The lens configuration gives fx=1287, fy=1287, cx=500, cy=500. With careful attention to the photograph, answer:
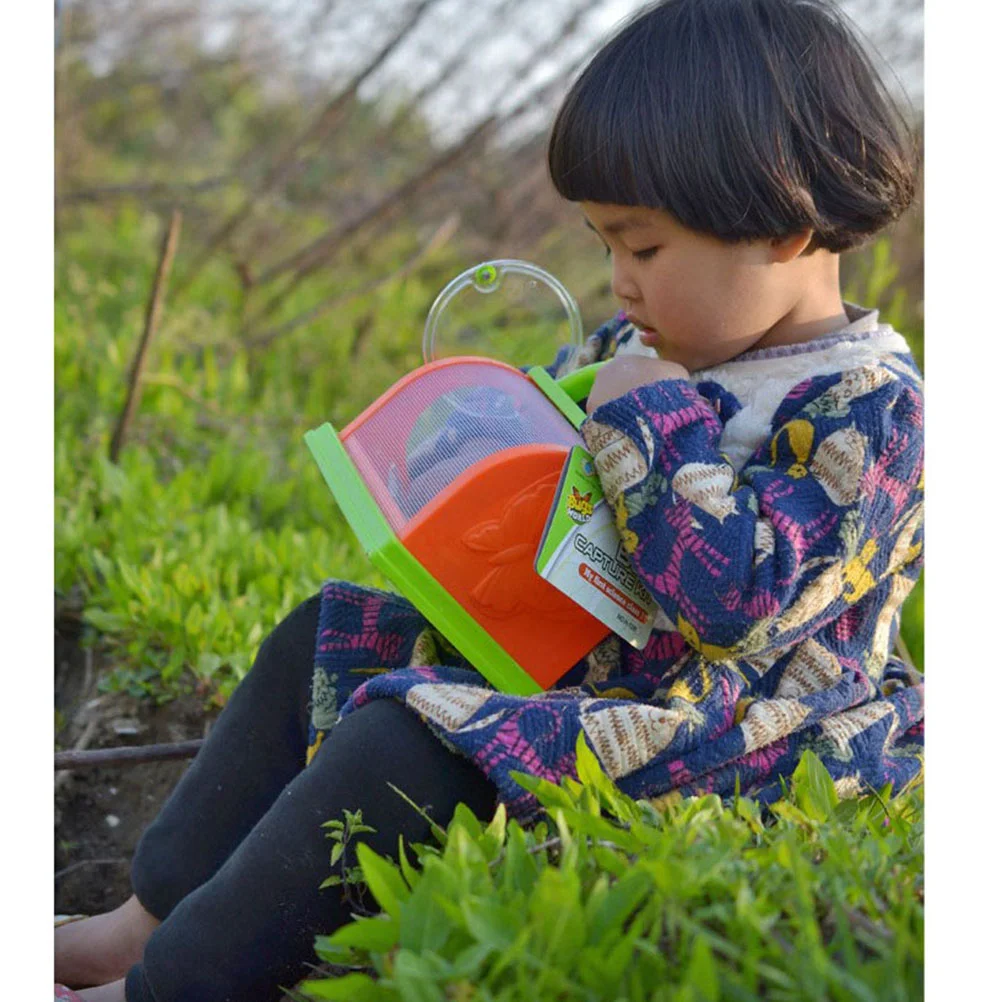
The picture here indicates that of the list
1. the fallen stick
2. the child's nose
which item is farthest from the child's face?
the fallen stick

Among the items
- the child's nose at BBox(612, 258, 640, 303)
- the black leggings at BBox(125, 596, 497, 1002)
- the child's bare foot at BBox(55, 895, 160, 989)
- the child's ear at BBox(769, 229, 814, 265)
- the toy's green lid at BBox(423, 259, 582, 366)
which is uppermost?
the child's nose at BBox(612, 258, 640, 303)

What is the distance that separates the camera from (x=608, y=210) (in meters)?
1.52

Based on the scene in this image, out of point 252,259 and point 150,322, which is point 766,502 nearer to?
point 150,322

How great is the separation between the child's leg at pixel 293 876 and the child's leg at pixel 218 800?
272mm

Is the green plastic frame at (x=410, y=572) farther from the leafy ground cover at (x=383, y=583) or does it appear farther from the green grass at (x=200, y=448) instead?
the green grass at (x=200, y=448)

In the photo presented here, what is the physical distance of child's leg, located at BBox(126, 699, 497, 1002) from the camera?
1.33 m

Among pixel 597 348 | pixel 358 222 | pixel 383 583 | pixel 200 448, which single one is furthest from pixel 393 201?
pixel 597 348

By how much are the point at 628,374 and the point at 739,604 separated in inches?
13.3

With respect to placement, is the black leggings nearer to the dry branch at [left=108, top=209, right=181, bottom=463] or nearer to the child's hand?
the child's hand

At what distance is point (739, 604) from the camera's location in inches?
53.8

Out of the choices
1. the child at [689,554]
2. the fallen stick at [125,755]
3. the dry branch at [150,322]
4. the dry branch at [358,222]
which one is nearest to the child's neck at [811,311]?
the child at [689,554]

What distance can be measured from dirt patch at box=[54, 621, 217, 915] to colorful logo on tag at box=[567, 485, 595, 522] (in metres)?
1.03
